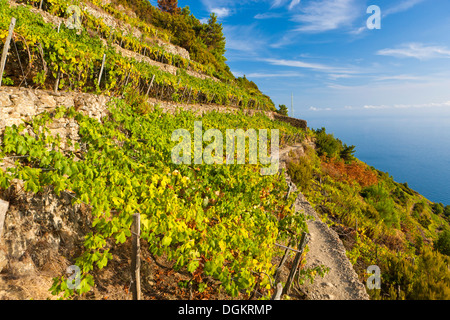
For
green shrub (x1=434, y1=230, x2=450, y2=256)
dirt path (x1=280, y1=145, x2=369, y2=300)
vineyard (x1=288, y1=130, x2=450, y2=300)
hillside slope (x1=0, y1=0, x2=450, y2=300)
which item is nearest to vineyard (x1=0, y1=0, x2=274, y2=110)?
hillside slope (x1=0, y1=0, x2=450, y2=300)

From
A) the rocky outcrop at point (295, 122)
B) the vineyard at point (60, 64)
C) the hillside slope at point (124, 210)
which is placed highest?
the rocky outcrop at point (295, 122)

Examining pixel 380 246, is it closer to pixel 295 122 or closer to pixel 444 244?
pixel 444 244

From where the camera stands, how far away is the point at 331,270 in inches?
230

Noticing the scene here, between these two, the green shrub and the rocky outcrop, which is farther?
the rocky outcrop

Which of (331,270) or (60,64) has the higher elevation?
(60,64)

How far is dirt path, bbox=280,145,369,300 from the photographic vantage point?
508 cm

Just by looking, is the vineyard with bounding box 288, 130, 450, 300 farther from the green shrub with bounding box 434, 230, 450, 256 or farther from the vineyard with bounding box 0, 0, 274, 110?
the vineyard with bounding box 0, 0, 274, 110

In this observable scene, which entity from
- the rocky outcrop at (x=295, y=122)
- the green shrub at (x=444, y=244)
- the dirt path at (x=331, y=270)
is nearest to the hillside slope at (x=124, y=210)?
the dirt path at (x=331, y=270)

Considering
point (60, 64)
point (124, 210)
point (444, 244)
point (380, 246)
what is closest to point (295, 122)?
point (444, 244)

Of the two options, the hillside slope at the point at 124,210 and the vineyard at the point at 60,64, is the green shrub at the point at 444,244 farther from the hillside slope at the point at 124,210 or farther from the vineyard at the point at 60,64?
the vineyard at the point at 60,64

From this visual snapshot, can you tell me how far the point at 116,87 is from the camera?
7.21 m

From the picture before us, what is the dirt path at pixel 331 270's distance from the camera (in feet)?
16.7

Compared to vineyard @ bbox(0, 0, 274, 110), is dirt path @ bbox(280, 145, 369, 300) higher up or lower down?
lower down
